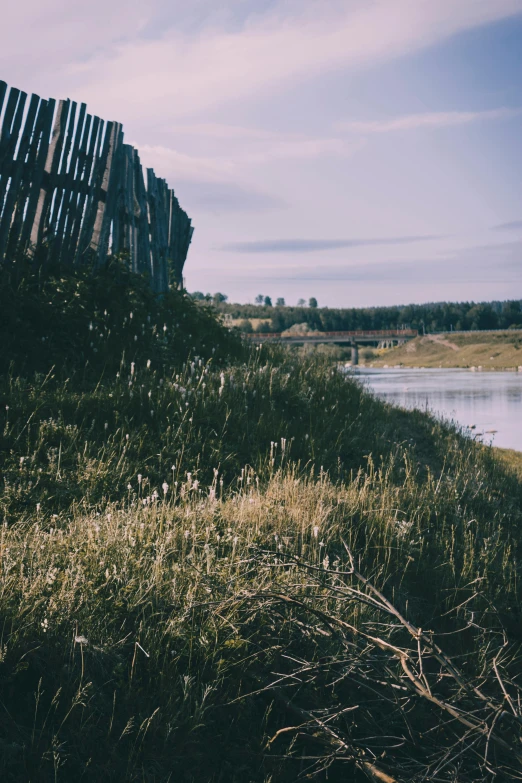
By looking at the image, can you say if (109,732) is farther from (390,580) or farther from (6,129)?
(6,129)

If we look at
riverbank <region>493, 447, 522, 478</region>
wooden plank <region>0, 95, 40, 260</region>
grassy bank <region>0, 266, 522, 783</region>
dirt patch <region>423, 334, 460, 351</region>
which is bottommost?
riverbank <region>493, 447, 522, 478</region>

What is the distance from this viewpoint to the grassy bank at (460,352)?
67.6 m

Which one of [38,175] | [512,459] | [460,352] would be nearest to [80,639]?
[38,175]

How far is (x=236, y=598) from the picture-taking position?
3.34m

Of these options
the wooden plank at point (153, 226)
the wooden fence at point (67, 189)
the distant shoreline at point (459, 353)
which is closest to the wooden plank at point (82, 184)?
the wooden fence at point (67, 189)

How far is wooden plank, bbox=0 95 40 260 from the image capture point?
8102 mm

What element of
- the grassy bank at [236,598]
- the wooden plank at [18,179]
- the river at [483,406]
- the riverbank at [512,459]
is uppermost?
the wooden plank at [18,179]

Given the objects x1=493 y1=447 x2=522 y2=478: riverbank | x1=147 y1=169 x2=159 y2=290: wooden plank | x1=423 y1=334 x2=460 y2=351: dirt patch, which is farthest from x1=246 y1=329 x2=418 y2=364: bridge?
x1=147 y1=169 x2=159 y2=290: wooden plank

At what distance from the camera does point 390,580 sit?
183 inches

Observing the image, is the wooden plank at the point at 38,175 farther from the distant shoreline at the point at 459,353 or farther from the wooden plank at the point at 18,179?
the distant shoreline at the point at 459,353

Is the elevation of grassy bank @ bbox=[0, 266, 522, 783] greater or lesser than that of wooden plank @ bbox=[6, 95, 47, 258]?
lesser

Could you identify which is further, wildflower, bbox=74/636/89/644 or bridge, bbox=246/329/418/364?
bridge, bbox=246/329/418/364

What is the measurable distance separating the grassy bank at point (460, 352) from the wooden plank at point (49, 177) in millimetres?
57690

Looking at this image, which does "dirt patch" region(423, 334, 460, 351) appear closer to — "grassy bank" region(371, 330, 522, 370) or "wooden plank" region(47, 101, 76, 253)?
"grassy bank" region(371, 330, 522, 370)
